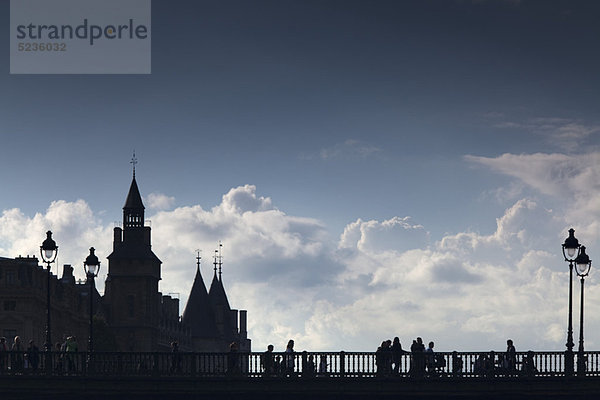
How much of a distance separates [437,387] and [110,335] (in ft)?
276

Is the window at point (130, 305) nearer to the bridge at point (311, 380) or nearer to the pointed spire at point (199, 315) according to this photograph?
the pointed spire at point (199, 315)

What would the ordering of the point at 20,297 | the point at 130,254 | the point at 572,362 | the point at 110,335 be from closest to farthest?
the point at 572,362 < the point at 20,297 < the point at 110,335 < the point at 130,254

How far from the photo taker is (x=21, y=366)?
155ft

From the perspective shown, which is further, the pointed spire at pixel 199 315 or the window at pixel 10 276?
the pointed spire at pixel 199 315

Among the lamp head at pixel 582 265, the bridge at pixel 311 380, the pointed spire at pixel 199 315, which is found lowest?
the pointed spire at pixel 199 315

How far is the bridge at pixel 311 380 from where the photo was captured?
46656 millimetres

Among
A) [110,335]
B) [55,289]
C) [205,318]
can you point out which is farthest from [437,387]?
[205,318]

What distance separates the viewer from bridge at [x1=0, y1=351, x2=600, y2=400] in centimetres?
4666

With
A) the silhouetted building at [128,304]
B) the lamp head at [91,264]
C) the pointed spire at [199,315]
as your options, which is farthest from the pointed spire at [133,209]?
the lamp head at [91,264]

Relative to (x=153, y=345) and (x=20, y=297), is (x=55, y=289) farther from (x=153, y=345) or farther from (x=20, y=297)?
(x=153, y=345)


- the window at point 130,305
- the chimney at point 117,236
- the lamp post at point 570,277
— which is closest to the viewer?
the lamp post at point 570,277

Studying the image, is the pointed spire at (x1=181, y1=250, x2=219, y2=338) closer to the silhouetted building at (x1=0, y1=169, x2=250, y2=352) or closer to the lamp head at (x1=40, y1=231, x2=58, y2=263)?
the silhouetted building at (x1=0, y1=169, x2=250, y2=352)

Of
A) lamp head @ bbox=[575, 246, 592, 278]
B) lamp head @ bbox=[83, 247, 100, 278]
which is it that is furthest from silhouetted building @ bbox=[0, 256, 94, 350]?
lamp head @ bbox=[575, 246, 592, 278]

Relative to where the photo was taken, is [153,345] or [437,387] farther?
[153,345]
